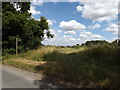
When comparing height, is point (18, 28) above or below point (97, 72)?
above

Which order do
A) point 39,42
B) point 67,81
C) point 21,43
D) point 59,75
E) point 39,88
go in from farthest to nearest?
point 39,42 < point 21,43 < point 59,75 < point 67,81 < point 39,88

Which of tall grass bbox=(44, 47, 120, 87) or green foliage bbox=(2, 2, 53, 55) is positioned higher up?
green foliage bbox=(2, 2, 53, 55)

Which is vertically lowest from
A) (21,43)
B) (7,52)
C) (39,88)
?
(39,88)

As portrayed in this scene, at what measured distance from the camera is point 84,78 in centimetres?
496

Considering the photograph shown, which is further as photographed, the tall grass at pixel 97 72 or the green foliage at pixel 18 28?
the green foliage at pixel 18 28

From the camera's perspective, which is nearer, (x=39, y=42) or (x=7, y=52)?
(x=7, y=52)

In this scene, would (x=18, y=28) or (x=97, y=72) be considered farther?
(x=18, y=28)

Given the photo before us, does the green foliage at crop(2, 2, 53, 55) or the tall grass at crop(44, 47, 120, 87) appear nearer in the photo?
the tall grass at crop(44, 47, 120, 87)

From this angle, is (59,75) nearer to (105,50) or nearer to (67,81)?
(67,81)

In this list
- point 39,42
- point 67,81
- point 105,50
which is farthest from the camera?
point 39,42

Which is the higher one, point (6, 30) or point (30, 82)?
point (6, 30)

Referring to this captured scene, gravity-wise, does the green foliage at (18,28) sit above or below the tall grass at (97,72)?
above

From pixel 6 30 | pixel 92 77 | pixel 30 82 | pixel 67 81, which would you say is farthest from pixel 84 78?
pixel 6 30

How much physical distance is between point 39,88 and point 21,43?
9159mm
